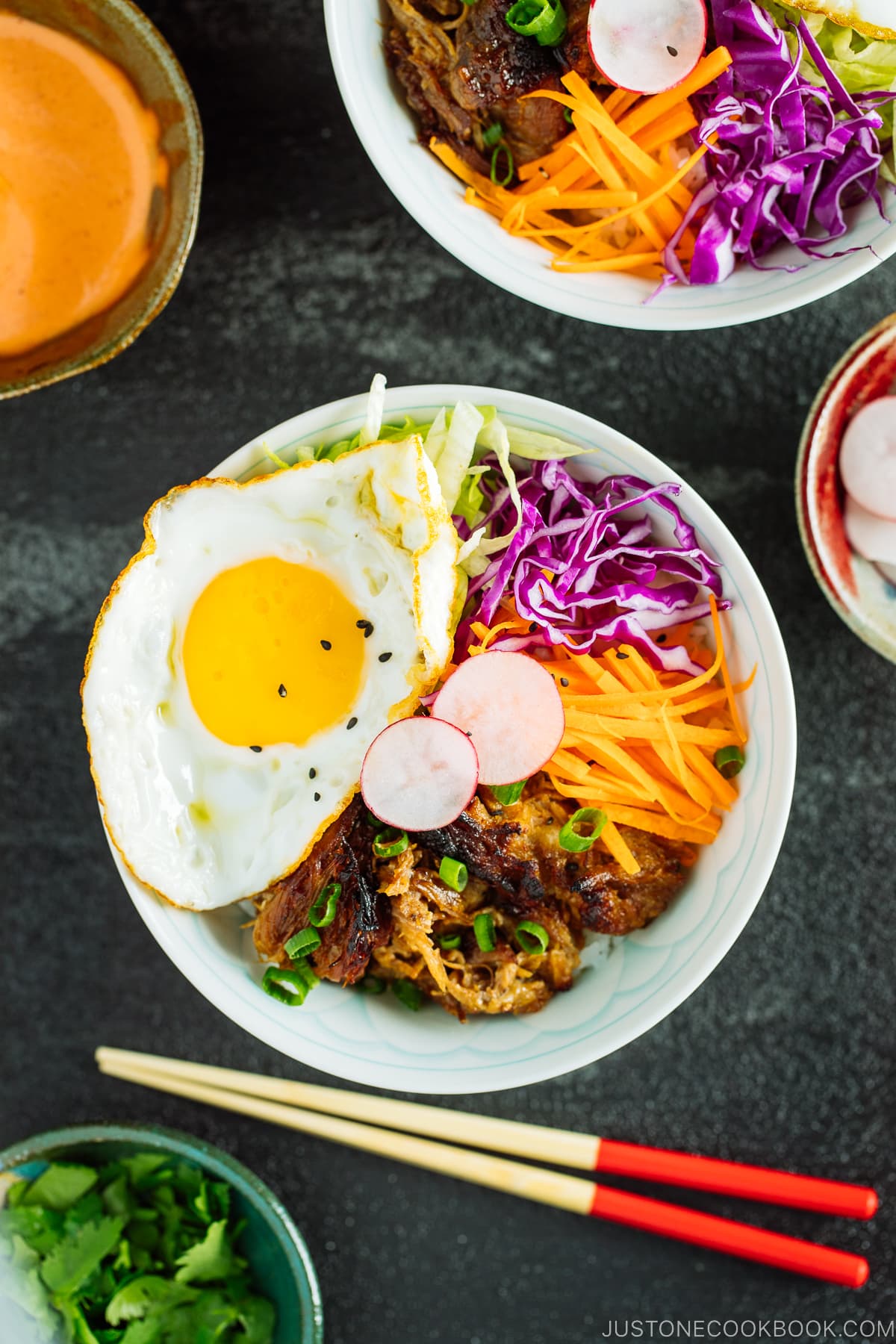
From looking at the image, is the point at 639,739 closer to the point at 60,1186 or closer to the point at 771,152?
the point at 771,152

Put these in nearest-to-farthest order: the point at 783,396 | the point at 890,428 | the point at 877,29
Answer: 1. the point at 877,29
2. the point at 890,428
3. the point at 783,396

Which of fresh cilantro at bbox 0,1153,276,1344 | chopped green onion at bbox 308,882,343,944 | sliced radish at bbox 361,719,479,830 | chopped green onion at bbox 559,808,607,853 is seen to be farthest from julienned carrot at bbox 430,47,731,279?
fresh cilantro at bbox 0,1153,276,1344

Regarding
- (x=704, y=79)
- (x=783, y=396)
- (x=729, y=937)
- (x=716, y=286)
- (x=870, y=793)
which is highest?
(x=704, y=79)

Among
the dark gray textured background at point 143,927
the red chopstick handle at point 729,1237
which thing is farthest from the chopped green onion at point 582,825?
the red chopstick handle at point 729,1237

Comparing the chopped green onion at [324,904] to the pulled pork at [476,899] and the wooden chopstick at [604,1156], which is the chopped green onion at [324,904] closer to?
the pulled pork at [476,899]

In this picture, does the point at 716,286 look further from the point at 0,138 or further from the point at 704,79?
the point at 0,138

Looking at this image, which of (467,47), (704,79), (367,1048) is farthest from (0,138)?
(367,1048)

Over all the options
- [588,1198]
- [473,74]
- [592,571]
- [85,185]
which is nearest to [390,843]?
[592,571]
